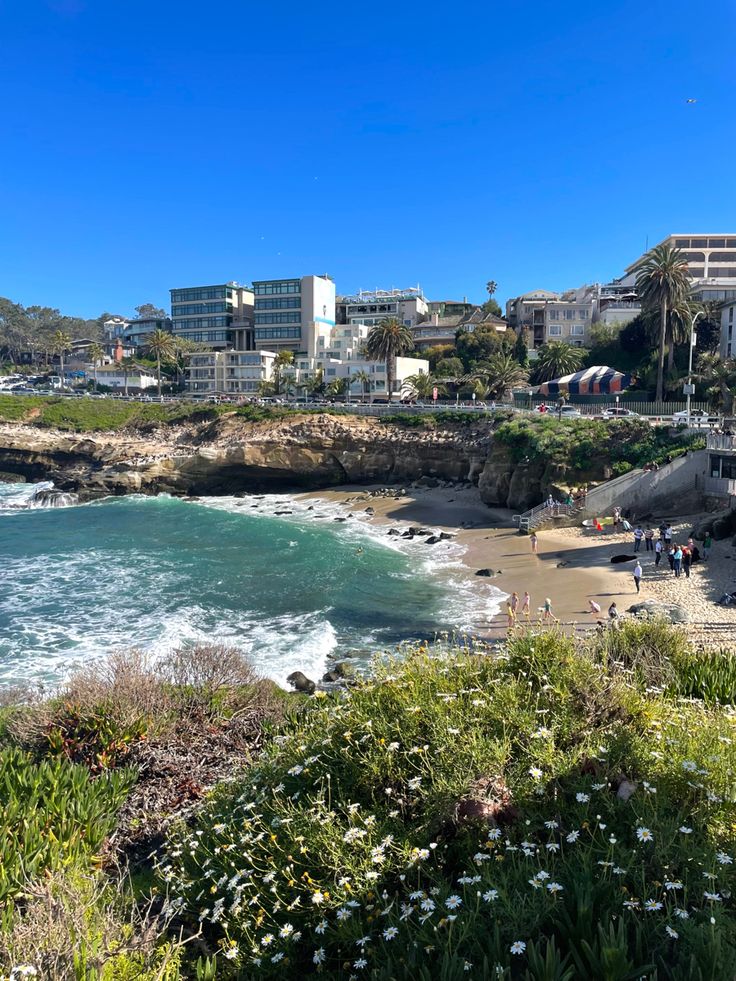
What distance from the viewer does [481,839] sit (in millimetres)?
5648

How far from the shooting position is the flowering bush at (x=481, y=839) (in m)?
4.25

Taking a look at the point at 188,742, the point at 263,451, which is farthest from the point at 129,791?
the point at 263,451

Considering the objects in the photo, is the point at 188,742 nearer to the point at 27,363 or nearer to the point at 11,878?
the point at 11,878

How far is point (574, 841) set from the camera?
16.7 feet

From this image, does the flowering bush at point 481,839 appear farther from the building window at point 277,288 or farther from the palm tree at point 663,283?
the building window at point 277,288

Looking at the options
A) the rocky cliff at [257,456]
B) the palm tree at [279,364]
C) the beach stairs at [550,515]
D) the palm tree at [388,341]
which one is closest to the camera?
the beach stairs at [550,515]

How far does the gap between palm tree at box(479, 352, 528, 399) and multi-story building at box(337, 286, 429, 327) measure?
33.3m

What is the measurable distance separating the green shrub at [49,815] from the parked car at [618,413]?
4109cm

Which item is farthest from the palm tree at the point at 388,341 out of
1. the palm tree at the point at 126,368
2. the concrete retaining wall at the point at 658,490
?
the palm tree at the point at 126,368

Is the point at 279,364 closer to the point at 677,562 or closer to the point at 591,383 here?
the point at 591,383

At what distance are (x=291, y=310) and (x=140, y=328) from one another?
56172 millimetres

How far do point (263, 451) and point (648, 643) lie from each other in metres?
49.7

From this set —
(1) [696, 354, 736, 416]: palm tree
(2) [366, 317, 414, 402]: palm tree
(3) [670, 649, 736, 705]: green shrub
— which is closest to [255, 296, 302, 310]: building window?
(2) [366, 317, 414, 402]: palm tree

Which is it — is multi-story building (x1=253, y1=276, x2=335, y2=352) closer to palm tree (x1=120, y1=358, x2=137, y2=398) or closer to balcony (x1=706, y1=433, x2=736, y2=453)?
palm tree (x1=120, y1=358, x2=137, y2=398)
